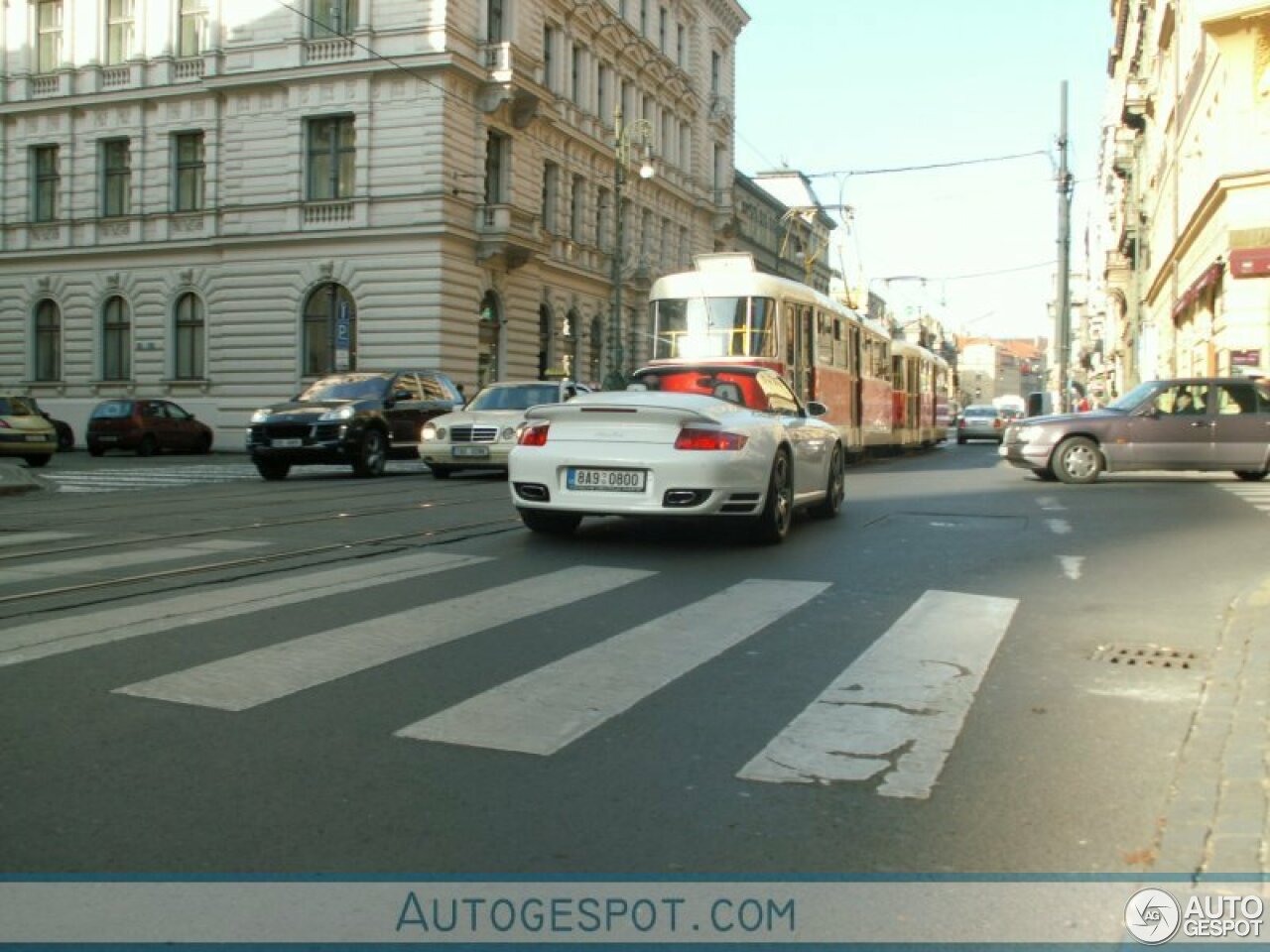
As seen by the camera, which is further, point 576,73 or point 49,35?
point 576,73

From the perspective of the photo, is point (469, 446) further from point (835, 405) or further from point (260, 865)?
point (260, 865)

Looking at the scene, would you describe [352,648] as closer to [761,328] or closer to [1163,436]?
[1163,436]

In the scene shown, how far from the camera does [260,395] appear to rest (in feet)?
126

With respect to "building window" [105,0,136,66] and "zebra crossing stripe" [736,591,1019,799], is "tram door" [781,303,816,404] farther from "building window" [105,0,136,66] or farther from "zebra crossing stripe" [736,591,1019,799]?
"building window" [105,0,136,66]

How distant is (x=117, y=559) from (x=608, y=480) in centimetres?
336

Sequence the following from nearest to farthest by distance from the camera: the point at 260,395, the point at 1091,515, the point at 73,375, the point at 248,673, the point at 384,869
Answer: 1. the point at 384,869
2. the point at 248,673
3. the point at 1091,515
4. the point at 260,395
5. the point at 73,375

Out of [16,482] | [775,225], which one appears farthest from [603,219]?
[775,225]

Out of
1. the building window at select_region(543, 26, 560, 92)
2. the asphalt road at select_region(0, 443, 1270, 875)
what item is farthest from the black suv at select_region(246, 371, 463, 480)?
the building window at select_region(543, 26, 560, 92)

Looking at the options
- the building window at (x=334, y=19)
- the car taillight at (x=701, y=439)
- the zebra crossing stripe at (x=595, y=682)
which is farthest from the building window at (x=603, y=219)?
the zebra crossing stripe at (x=595, y=682)

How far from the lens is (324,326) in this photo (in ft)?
125

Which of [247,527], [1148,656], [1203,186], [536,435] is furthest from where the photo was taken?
[1203,186]

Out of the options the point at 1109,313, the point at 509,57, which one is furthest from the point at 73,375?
the point at 1109,313

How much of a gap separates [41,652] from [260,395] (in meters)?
34.4

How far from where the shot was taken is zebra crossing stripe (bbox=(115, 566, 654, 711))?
4777mm
